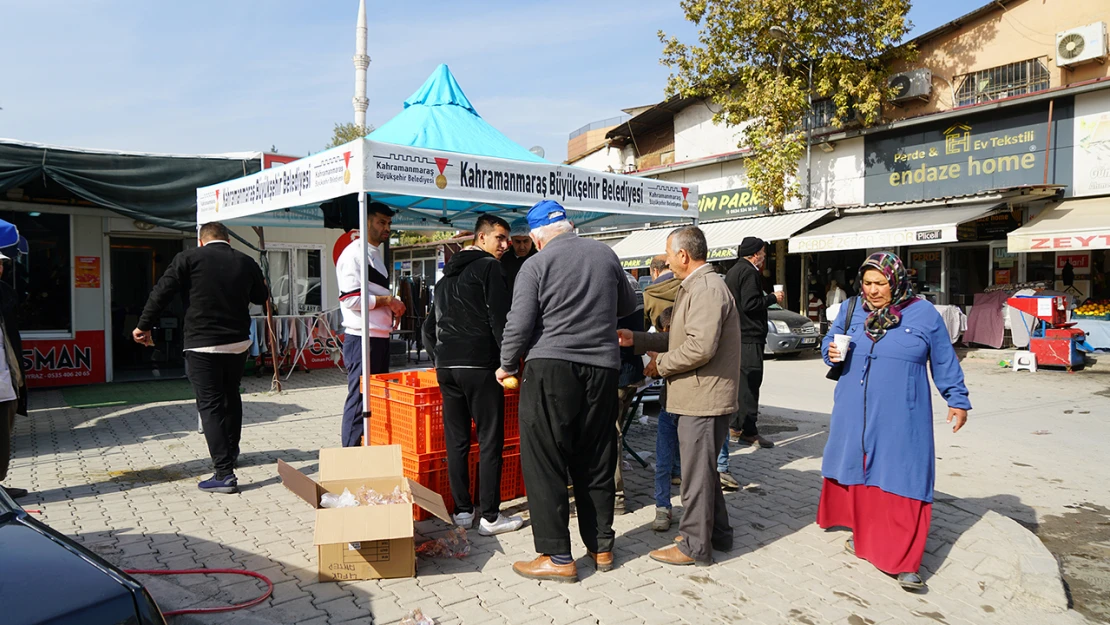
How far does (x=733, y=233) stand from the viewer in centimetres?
1886

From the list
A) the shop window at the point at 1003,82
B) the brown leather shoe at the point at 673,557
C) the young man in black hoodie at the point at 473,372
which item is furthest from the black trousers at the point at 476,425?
the shop window at the point at 1003,82

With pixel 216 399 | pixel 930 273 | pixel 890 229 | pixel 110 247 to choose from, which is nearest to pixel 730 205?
pixel 930 273

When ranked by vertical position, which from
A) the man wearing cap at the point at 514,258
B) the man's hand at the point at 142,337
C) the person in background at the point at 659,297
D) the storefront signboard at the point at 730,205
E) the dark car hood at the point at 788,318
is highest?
the storefront signboard at the point at 730,205

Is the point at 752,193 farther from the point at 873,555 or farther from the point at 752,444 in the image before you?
the point at 873,555

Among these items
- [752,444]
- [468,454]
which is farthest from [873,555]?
[752,444]

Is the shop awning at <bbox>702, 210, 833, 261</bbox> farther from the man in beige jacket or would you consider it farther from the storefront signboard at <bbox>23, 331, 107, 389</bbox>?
the man in beige jacket

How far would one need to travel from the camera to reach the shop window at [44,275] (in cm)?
1086

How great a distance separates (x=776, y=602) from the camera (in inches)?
141

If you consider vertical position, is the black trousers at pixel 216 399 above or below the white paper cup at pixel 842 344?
below

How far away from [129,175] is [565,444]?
8.76 meters

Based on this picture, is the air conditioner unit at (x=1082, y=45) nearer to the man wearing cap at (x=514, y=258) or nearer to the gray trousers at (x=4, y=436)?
the man wearing cap at (x=514, y=258)

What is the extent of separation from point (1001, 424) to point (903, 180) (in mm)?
10424

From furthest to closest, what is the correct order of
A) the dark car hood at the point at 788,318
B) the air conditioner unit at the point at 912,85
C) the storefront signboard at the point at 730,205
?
the storefront signboard at the point at 730,205 → the air conditioner unit at the point at 912,85 → the dark car hood at the point at 788,318

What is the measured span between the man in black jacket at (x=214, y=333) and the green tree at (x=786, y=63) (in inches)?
616
